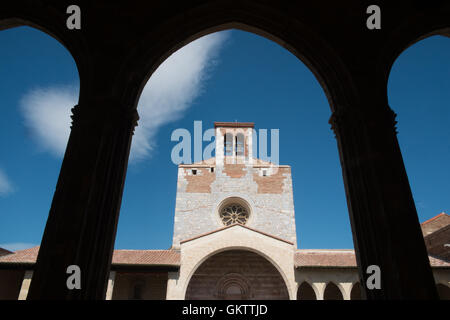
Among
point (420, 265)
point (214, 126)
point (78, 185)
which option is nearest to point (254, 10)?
point (78, 185)

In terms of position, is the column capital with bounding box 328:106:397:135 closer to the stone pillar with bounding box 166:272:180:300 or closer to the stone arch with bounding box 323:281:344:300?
the stone pillar with bounding box 166:272:180:300

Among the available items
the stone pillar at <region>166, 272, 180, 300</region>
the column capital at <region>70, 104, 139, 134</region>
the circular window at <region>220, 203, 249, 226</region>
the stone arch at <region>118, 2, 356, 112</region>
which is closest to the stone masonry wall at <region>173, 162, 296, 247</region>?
the circular window at <region>220, 203, 249, 226</region>

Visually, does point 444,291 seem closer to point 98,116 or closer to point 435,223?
point 435,223

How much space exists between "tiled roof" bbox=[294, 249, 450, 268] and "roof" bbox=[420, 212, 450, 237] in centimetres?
554

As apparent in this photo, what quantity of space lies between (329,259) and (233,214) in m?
6.28

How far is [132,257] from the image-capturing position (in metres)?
13.4

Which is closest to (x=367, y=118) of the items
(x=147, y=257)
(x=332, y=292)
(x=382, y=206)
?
(x=382, y=206)

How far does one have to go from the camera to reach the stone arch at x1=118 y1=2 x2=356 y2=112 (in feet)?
13.3

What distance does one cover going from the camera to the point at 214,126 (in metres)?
21.1

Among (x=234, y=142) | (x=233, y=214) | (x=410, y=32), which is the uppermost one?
(x=234, y=142)

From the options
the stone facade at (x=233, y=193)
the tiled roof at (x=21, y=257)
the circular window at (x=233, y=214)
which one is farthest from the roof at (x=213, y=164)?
the tiled roof at (x=21, y=257)

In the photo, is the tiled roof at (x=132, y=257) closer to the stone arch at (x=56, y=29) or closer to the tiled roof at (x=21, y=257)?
the tiled roof at (x=21, y=257)
